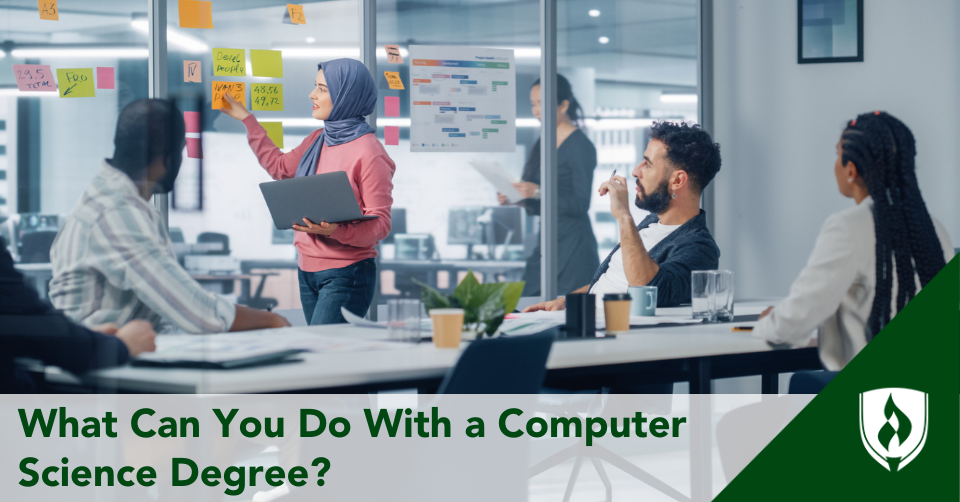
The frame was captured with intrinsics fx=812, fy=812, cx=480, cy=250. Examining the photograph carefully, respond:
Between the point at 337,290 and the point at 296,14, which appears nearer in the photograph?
the point at 337,290

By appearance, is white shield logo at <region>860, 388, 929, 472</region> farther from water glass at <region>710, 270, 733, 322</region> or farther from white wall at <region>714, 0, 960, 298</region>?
white wall at <region>714, 0, 960, 298</region>

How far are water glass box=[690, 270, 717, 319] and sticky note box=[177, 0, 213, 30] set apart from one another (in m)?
2.15

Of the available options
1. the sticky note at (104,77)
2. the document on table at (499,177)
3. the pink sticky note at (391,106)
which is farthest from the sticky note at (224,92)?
the document on table at (499,177)

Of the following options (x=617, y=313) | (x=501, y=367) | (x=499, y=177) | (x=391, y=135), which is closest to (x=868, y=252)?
(x=617, y=313)

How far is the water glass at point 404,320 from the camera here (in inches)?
70.1

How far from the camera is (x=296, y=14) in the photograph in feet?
11.0

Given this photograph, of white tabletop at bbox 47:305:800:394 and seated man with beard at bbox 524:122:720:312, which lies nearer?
white tabletop at bbox 47:305:800:394

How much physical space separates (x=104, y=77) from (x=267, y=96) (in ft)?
2.48

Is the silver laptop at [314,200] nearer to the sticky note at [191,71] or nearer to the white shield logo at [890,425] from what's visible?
the sticky note at [191,71]

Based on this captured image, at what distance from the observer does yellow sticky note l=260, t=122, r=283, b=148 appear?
129 inches

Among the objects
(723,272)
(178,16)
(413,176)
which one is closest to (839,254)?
(723,272)

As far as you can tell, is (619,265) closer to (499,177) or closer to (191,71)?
(499,177)

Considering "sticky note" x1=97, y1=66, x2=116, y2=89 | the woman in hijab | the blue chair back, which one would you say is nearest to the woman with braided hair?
the blue chair back

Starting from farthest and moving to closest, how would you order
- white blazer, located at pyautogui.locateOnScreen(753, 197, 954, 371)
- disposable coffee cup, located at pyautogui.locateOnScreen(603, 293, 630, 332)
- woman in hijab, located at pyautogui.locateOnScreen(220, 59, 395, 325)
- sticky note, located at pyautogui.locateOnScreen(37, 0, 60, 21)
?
woman in hijab, located at pyautogui.locateOnScreen(220, 59, 395, 325), sticky note, located at pyautogui.locateOnScreen(37, 0, 60, 21), disposable coffee cup, located at pyautogui.locateOnScreen(603, 293, 630, 332), white blazer, located at pyautogui.locateOnScreen(753, 197, 954, 371)
